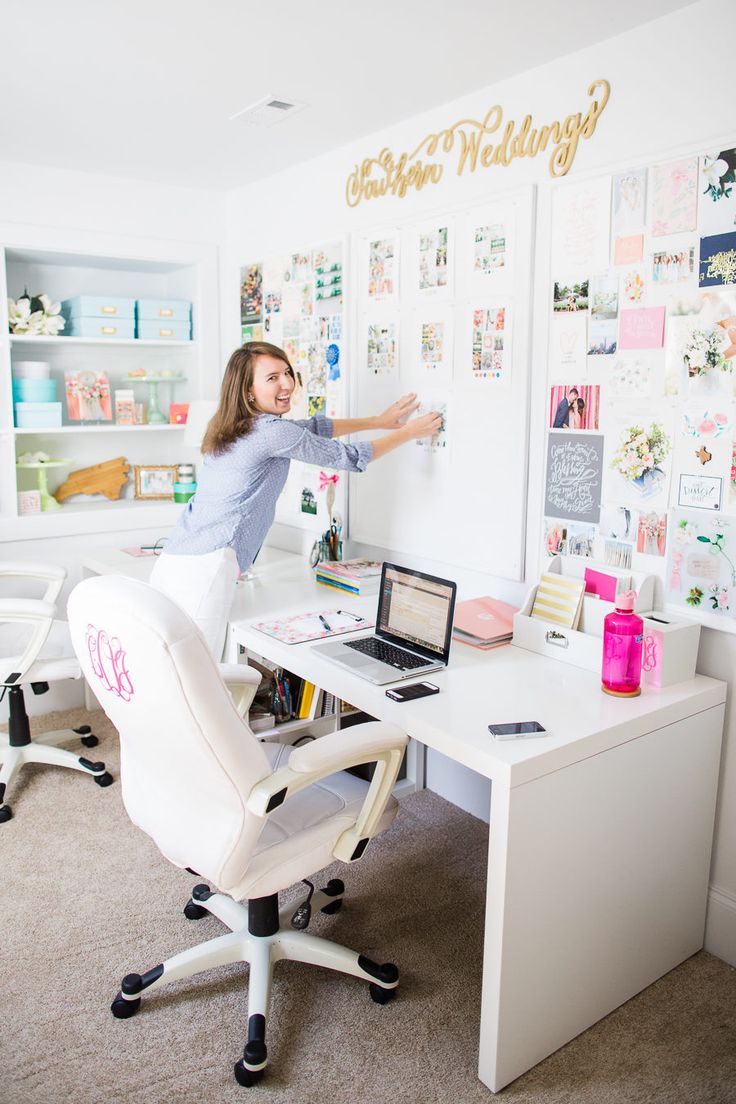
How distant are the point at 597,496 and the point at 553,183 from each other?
0.87 metres

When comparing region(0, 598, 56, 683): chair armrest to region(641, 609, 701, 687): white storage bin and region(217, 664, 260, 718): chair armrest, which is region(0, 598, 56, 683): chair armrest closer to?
region(217, 664, 260, 718): chair armrest

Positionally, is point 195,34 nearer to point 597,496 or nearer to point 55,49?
point 55,49

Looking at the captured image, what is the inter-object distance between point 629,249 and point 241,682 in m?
1.49

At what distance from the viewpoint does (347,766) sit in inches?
69.1

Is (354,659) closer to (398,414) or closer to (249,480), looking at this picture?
(249,480)

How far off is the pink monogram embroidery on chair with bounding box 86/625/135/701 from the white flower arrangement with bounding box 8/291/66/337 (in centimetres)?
235

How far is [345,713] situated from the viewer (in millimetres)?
2955

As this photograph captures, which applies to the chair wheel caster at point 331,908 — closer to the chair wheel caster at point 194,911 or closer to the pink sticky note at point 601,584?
the chair wheel caster at point 194,911

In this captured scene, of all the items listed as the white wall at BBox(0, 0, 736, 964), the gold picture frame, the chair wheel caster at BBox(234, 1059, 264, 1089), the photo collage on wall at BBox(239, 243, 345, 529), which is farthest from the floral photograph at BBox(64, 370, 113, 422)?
the chair wheel caster at BBox(234, 1059, 264, 1089)

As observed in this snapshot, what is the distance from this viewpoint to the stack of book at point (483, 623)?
7.88 feet

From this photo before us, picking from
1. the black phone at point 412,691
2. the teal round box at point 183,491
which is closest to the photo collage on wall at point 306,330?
the teal round box at point 183,491

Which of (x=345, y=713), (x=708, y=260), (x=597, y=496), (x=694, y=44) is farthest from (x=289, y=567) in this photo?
(x=694, y=44)

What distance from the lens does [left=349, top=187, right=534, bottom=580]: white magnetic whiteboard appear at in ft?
8.41

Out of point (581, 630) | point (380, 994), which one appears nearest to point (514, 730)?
point (581, 630)
